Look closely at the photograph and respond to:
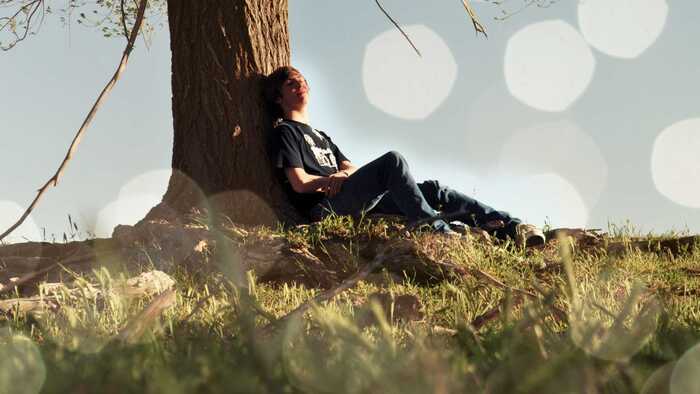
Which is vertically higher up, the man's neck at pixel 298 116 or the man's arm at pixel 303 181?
the man's neck at pixel 298 116

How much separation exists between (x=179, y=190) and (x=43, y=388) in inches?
235

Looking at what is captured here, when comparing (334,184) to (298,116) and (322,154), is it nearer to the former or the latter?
(322,154)

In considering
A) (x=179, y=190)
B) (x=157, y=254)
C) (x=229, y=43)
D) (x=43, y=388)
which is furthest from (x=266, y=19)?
(x=43, y=388)

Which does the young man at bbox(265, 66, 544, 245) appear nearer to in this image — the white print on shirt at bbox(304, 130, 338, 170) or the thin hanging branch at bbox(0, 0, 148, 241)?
the white print on shirt at bbox(304, 130, 338, 170)

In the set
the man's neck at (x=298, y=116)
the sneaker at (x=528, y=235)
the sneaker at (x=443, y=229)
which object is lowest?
the sneaker at (x=528, y=235)

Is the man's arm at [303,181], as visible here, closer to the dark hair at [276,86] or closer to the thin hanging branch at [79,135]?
the dark hair at [276,86]

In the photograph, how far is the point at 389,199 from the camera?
6.63 meters

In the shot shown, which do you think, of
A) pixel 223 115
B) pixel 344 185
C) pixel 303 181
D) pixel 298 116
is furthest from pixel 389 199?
pixel 223 115

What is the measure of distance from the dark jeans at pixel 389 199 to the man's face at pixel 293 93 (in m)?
Result: 1.01

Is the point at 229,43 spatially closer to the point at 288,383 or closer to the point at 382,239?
the point at 382,239

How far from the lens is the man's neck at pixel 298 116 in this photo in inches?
266

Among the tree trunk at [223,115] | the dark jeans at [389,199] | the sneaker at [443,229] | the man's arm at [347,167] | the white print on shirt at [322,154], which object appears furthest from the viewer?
the man's arm at [347,167]

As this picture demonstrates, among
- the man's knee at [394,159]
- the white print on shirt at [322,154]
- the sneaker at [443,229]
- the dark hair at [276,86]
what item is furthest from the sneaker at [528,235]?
the dark hair at [276,86]

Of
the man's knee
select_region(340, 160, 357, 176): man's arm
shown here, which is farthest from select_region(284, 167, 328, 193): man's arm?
select_region(340, 160, 357, 176): man's arm
